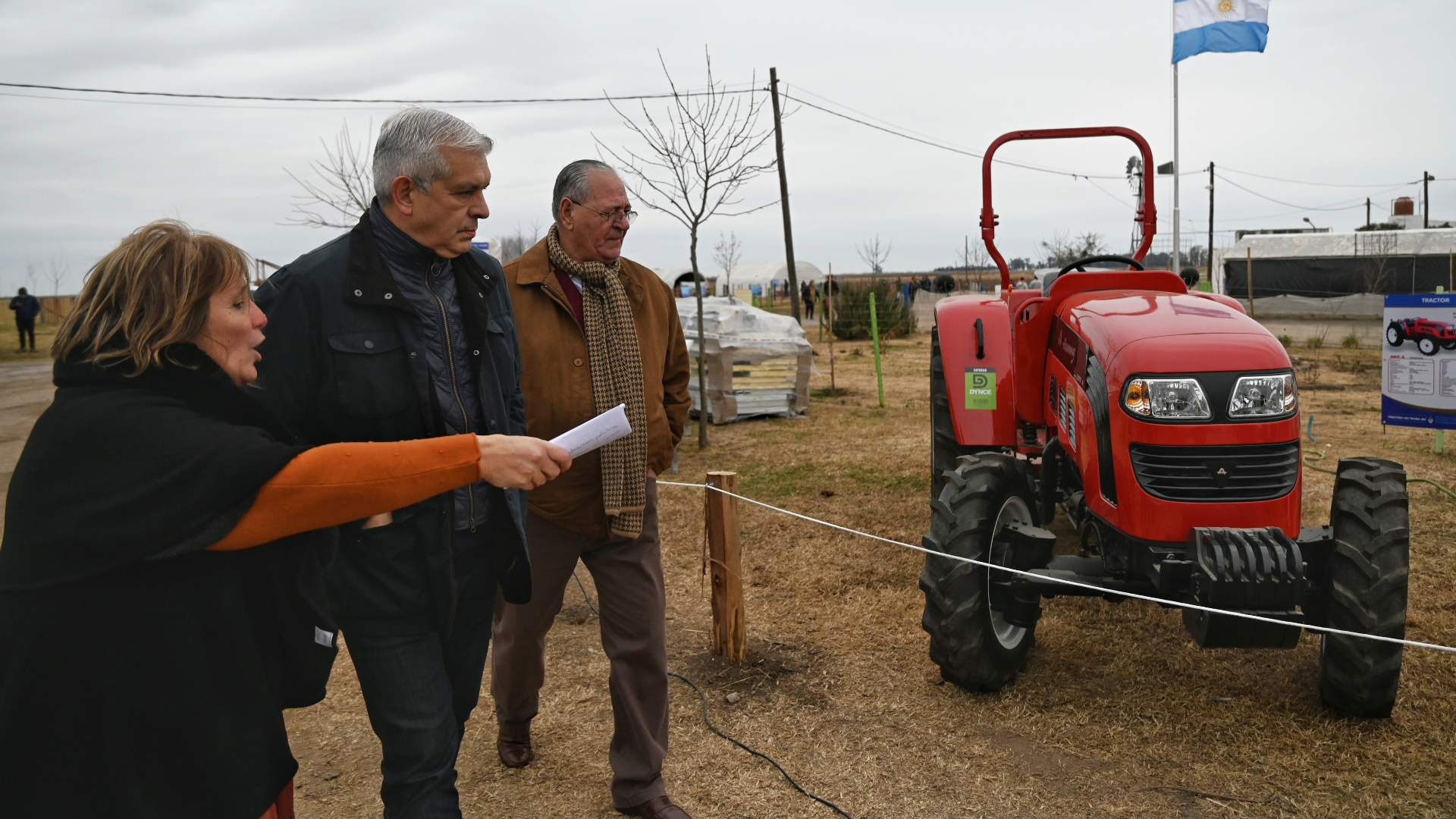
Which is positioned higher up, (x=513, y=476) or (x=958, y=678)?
(x=513, y=476)

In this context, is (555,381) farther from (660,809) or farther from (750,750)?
(750,750)

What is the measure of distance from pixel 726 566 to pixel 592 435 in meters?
2.20

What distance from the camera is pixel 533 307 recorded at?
2.92 metres

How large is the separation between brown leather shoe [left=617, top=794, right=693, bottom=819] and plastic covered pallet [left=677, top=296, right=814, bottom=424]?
8.04 meters

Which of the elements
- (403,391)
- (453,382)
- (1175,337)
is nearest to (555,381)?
(453,382)

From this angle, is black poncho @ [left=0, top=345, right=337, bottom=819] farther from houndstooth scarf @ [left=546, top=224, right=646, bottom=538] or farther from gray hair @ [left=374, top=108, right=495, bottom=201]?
houndstooth scarf @ [left=546, top=224, right=646, bottom=538]

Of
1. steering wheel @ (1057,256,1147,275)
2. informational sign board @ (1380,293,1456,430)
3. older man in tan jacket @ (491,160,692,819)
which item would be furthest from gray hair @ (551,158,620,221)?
informational sign board @ (1380,293,1456,430)

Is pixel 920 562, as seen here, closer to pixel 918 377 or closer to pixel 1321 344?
pixel 918 377

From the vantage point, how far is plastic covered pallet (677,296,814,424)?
1091 centimetres

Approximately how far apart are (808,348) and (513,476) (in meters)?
9.89

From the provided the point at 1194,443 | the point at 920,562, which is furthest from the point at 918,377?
the point at 1194,443

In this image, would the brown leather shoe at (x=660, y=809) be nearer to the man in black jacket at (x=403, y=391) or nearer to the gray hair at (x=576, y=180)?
the man in black jacket at (x=403, y=391)

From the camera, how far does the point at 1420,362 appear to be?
687 cm

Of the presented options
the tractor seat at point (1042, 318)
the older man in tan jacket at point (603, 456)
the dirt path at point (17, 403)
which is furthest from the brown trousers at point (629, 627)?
the dirt path at point (17, 403)
